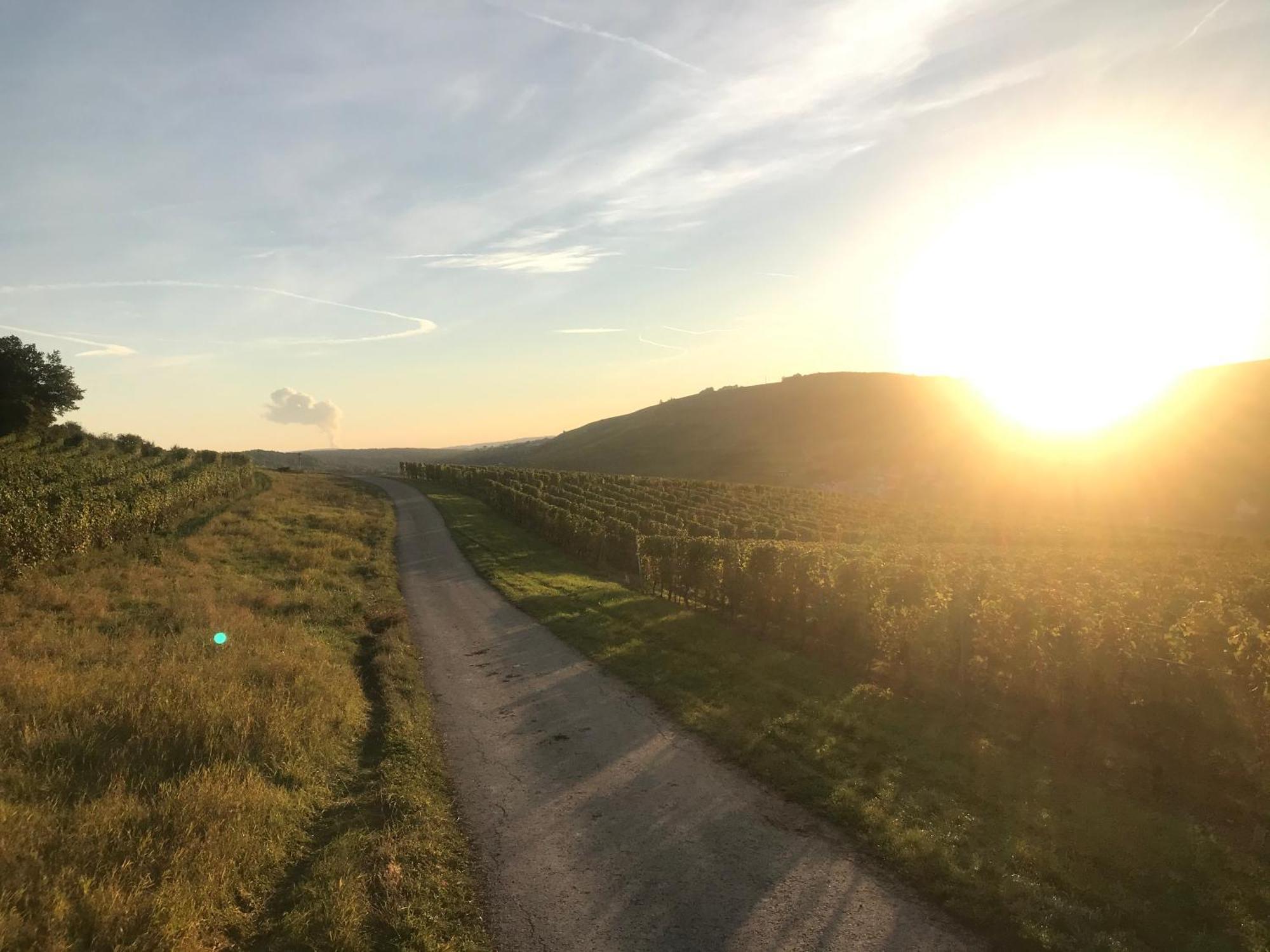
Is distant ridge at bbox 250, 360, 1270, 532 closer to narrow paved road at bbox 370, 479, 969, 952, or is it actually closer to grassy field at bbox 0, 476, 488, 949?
narrow paved road at bbox 370, 479, 969, 952

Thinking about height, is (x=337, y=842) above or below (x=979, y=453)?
below

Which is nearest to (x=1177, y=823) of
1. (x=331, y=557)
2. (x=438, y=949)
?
(x=438, y=949)

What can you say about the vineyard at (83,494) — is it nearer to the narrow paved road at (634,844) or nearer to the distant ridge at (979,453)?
the narrow paved road at (634,844)

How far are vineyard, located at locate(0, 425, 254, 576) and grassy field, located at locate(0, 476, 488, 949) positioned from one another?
2956 millimetres

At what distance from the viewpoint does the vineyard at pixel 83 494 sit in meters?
23.6

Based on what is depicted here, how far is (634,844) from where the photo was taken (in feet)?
31.1

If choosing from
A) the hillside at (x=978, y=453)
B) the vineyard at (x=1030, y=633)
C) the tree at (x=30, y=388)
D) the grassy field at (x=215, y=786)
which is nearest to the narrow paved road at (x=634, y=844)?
the grassy field at (x=215, y=786)

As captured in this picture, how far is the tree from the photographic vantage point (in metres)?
64.6

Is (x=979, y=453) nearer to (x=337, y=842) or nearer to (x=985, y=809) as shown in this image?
(x=985, y=809)

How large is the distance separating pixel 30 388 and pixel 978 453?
460ft

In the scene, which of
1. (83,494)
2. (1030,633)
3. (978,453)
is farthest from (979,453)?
(83,494)

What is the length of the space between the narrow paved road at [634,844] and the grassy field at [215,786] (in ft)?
2.27

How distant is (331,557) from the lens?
33.9m

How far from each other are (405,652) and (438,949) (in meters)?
13.0
